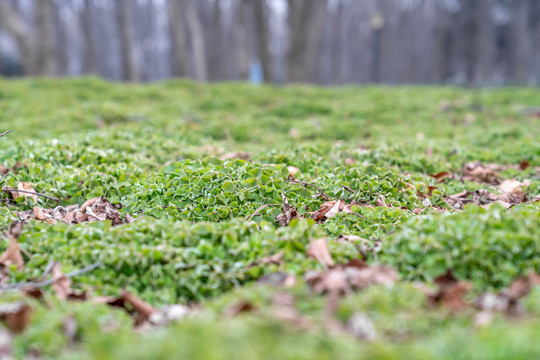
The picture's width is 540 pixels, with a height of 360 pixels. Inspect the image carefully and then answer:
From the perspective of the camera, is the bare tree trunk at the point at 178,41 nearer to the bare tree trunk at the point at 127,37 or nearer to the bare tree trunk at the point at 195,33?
the bare tree trunk at the point at 195,33

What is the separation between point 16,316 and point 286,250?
1.16 metres

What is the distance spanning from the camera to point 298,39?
533 inches

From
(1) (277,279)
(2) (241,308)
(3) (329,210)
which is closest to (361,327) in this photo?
(2) (241,308)

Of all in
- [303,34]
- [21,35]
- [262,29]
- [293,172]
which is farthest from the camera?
[303,34]

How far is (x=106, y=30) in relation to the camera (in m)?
39.4

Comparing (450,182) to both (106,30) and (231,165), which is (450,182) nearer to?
(231,165)

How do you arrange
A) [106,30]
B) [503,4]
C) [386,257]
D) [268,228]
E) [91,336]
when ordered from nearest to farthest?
[91,336], [386,257], [268,228], [503,4], [106,30]

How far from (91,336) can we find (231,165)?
193 cm

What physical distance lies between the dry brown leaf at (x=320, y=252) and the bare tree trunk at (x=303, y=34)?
11825 millimetres

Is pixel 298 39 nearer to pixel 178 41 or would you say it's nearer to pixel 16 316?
pixel 178 41

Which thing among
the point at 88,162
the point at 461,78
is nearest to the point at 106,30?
the point at 461,78

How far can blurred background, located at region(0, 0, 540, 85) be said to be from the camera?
44.5 feet

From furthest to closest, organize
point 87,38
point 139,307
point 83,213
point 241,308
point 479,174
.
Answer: point 87,38
point 479,174
point 83,213
point 139,307
point 241,308

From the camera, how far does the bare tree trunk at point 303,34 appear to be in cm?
1331
